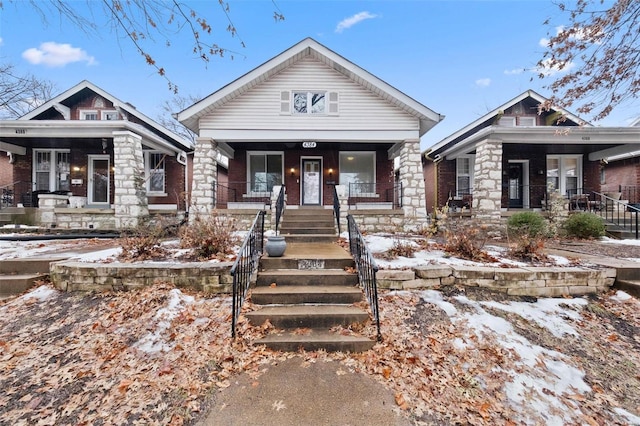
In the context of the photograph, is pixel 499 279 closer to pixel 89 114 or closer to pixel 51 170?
pixel 51 170

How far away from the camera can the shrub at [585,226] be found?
8406 millimetres

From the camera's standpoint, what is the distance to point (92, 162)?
12898mm

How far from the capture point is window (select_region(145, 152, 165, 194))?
44.2ft

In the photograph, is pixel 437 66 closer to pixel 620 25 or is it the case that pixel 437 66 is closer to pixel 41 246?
pixel 620 25

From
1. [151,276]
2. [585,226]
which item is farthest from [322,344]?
[585,226]

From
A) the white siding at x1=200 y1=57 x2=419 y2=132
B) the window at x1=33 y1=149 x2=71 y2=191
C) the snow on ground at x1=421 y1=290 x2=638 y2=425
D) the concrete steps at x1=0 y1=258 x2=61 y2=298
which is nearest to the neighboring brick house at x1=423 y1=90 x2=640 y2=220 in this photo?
the white siding at x1=200 y1=57 x2=419 y2=132

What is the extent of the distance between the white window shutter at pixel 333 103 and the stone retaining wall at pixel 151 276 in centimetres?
777

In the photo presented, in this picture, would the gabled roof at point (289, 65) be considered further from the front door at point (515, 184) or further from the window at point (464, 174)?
the front door at point (515, 184)

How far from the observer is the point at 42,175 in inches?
497

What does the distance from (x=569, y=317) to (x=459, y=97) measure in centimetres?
1964

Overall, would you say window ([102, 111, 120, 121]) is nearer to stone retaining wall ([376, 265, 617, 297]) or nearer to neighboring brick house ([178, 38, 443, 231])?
neighboring brick house ([178, 38, 443, 231])

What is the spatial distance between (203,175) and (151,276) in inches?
256

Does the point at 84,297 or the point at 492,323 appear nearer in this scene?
the point at 492,323

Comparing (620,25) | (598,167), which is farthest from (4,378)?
(598,167)
